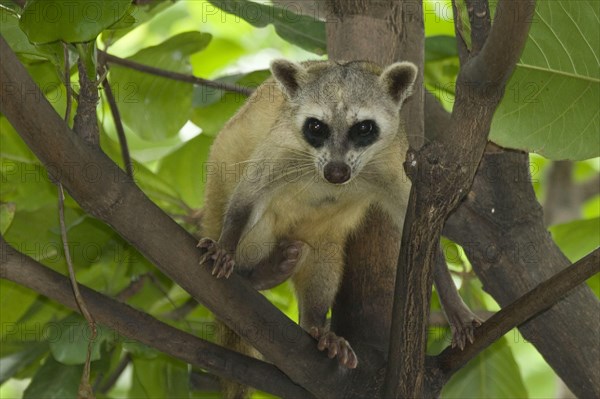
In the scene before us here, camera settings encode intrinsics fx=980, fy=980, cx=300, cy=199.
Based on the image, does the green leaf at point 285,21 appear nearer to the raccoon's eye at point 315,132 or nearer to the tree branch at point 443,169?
the raccoon's eye at point 315,132

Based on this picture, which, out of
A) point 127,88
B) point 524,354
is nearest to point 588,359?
point 127,88

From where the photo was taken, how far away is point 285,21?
4.84 metres

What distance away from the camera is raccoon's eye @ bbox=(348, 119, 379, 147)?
14.8 feet

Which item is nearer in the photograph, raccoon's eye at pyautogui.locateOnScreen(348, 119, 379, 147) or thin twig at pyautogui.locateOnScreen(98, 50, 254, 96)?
raccoon's eye at pyautogui.locateOnScreen(348, 119, 379, 147)

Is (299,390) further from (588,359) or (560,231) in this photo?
(560,231)

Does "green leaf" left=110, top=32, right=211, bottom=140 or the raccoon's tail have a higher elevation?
"green leaf" left=110, top=32, right=211, bottom=140

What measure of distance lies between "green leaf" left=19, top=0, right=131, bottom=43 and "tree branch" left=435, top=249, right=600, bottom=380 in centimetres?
158

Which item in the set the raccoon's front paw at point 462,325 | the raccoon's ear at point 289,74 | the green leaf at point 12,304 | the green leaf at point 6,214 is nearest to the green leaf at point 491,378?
the raccoon's front paw at point 462,325

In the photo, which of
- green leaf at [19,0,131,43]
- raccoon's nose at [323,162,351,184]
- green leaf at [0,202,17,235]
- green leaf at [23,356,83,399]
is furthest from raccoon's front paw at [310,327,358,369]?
green leaf at [19,0,131,43]

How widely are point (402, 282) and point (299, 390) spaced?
2.58 ft

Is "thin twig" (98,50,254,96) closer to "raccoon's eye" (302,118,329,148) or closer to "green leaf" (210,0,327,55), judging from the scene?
"green leaf" (210,0,327,55)

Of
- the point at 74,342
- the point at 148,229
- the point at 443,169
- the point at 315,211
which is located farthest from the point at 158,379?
the point at 443,169

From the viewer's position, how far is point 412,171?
3.06m

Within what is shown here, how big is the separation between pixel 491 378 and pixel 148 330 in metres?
1.90
